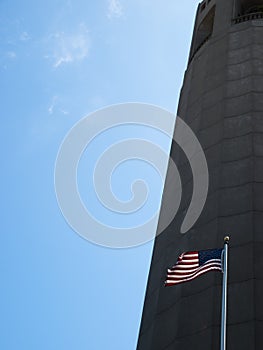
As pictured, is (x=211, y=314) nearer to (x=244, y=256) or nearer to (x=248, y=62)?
(x=244, y=256)

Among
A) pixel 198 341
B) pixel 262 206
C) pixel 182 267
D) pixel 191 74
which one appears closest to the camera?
pixel 182 267

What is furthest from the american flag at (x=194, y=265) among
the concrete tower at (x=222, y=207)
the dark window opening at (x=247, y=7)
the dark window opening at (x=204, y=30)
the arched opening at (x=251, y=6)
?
the arched opening at (x=251, y=6)

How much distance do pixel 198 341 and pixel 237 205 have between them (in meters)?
6.08

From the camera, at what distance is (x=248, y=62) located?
1227 inches

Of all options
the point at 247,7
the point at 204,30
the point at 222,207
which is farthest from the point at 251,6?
the point at 222,207

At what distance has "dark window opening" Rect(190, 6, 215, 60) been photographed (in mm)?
40197

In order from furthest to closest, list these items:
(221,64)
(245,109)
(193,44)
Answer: (193,44)
(221,64)
(245,109)

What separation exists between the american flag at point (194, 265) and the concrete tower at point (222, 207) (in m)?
3.30

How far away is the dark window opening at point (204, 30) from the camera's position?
132ft

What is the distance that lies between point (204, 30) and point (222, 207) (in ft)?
71.5

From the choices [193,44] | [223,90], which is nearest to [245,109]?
[223,90]

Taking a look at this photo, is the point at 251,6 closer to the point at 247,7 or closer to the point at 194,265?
the point at 247,7

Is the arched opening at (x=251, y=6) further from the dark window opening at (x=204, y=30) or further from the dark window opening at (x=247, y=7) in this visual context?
the dark window opening at (x=204, y=30)

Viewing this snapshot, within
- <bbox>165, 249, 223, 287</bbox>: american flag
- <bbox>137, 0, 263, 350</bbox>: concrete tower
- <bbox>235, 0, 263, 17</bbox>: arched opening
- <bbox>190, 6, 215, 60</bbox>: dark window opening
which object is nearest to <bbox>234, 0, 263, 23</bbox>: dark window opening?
<bbox>235, 0, 263, 17</bbox>: arched opening
